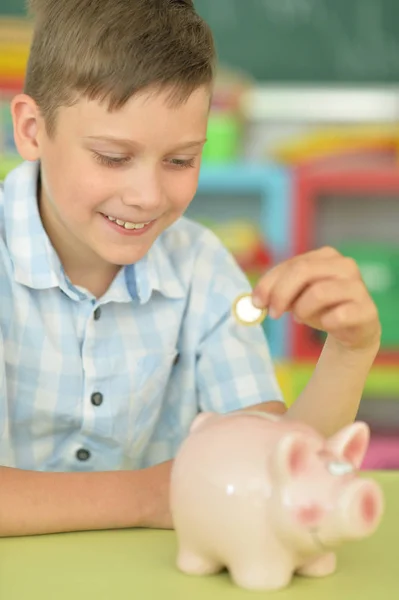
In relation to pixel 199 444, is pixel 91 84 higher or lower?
higher

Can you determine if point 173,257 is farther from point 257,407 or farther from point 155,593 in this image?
point 155,593

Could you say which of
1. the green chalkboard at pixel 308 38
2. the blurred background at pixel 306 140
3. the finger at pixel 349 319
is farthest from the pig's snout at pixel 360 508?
the green chalkboard at pixel 308 38

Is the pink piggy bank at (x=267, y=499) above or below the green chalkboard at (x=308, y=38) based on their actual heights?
below

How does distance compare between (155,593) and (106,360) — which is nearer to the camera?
(155,593)

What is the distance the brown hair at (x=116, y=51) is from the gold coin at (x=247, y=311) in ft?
0.72

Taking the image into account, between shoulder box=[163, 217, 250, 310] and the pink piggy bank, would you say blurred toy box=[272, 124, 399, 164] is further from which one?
the pink piggy bank

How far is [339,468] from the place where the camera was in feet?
2.21

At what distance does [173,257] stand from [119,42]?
313mm

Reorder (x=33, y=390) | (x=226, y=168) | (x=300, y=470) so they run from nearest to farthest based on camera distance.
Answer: (x=300, y=470)
(x=33, y=390)
(x=226, y=168)

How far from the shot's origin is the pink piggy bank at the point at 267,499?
66 cm

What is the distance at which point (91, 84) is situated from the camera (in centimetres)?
97

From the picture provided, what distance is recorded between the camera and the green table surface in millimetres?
688

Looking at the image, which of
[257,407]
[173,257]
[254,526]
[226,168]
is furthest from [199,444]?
[226,168]

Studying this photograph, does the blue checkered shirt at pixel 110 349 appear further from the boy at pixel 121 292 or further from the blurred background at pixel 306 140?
the blurred background at pixel 306 140
